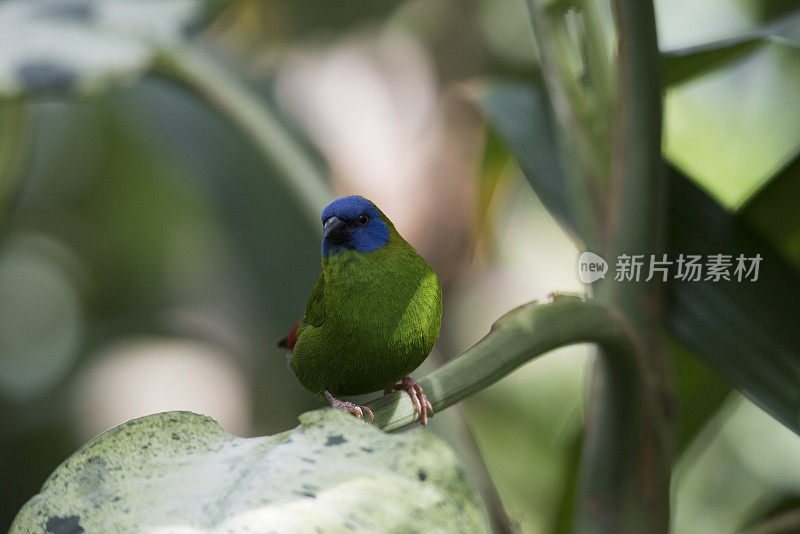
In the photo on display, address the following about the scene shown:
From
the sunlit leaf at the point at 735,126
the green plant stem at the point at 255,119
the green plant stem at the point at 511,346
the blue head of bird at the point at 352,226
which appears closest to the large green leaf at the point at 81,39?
the green plant stem at the point at 255,119

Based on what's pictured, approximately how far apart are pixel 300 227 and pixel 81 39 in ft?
1.71

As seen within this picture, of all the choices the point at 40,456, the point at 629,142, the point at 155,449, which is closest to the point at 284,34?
the point at 40,456

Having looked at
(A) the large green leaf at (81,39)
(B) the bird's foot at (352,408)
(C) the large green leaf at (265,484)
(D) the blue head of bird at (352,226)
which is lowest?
(B) the bird's foot at (352,408)

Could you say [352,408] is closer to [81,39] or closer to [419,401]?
[419,401]

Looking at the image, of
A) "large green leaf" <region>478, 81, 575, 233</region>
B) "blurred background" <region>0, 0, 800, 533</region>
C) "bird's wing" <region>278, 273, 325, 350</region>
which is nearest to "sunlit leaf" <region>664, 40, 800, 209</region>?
"blurred background" <region>0, 0, 800, 533</region>

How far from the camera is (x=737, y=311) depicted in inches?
26.0

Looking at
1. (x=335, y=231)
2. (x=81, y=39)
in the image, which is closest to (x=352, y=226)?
(x=335, y=231)

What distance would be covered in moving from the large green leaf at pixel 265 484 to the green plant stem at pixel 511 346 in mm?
80

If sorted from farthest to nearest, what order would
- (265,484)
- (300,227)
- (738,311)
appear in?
(300,227) → (738,311) → (265,484)

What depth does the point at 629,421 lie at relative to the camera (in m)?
0.59

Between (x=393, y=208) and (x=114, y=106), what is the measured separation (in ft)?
2.61

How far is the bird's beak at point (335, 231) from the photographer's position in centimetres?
54

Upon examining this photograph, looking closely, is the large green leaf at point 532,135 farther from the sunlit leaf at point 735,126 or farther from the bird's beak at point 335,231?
the bird's beak at point 335,231

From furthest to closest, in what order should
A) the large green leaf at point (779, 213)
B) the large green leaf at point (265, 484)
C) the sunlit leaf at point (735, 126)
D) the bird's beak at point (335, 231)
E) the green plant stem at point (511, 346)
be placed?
1. the sunlit leaf at point (735, 126)
2. the large green leaf at point (779, 213)
3. the bird's beak at point (335, 231)
4. the green plant stem at point (511, 346)
5. the large green leaf at point (265, 484)
